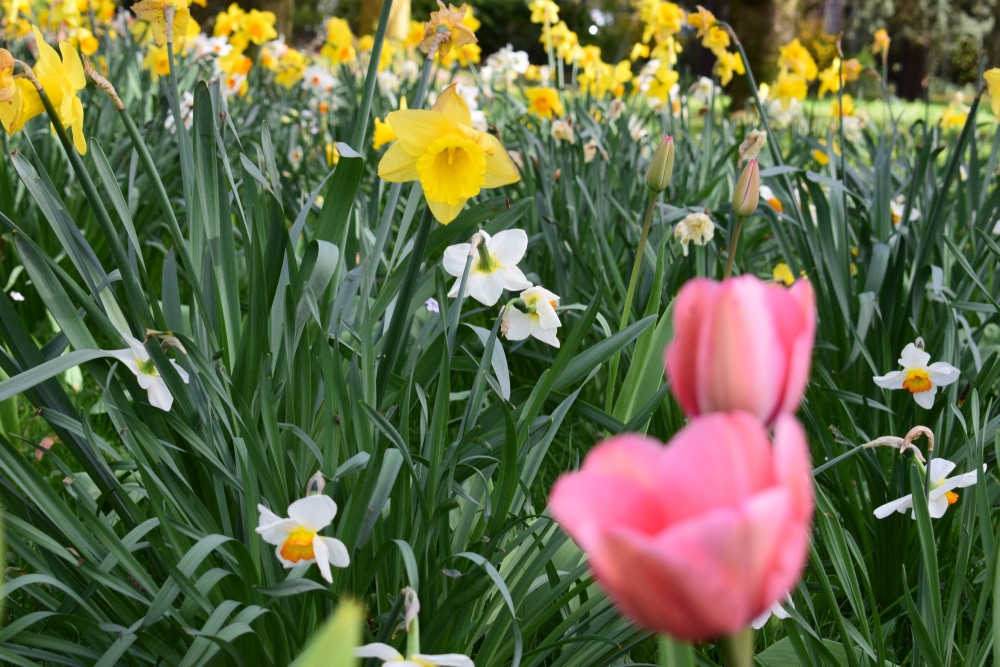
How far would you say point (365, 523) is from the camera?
1.00 metres

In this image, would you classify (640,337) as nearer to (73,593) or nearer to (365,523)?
(365,523)

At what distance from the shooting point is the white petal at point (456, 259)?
1161 millimetres

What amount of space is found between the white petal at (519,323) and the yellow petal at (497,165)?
240 millimetres

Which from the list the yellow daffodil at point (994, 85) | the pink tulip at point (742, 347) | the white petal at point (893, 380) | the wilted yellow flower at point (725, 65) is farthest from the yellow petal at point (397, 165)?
the wilted yellow flower at point (725, 65)

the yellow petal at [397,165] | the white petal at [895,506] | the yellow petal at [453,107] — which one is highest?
the yellow petal at [453,107]

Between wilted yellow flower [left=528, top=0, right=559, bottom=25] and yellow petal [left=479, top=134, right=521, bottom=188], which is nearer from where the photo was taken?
yellow petal [left=479, top=134, right=521, bottom=188]

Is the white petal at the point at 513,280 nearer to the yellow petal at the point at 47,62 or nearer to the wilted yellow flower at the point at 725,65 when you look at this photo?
the yellow petal at the point at 47,62

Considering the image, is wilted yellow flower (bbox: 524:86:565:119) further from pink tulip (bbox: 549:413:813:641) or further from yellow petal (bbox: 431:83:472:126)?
pink tulip (bbox: 549:413:813:641)

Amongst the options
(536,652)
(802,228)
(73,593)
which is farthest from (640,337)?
(802,228)

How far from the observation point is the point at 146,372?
1.05 meters

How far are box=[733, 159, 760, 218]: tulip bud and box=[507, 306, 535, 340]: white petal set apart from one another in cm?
32

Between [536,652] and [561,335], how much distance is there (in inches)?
45.2

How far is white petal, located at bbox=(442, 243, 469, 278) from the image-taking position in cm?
116

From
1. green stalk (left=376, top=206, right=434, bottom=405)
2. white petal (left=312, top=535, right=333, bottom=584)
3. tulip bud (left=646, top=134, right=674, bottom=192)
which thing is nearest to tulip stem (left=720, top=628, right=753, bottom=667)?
white petal (left=312, top=535, right=333, bottom=584)
